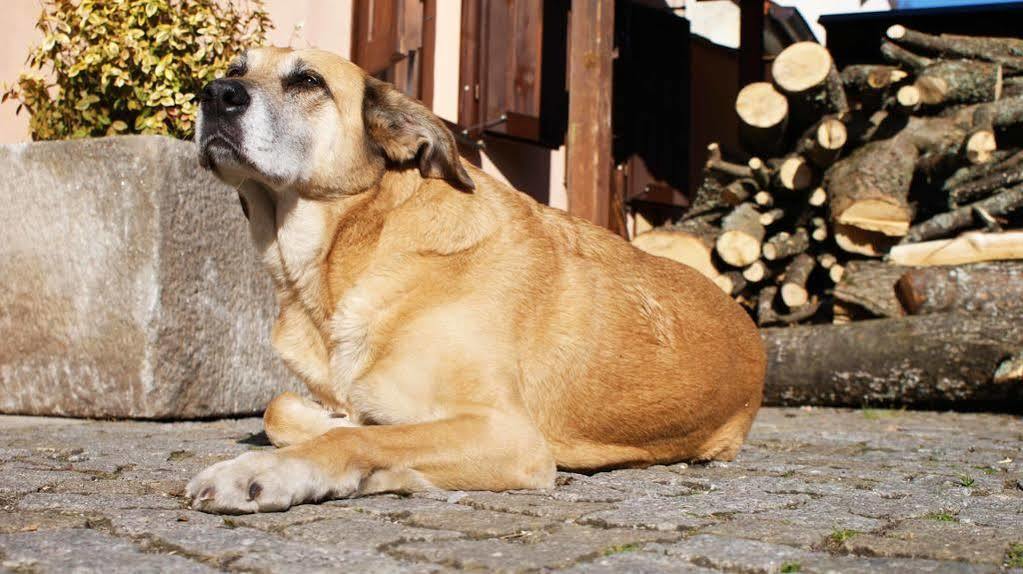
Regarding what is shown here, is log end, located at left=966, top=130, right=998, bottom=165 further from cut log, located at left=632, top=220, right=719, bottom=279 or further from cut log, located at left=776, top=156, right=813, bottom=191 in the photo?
cut log, located at left=632, top=220, right=719, bottom=279

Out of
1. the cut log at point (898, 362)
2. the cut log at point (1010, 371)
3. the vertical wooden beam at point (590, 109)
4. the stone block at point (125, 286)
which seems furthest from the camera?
the vertical wooden beam at point (590, 109)

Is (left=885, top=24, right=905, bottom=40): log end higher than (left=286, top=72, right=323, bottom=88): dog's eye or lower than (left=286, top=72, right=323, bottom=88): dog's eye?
higher

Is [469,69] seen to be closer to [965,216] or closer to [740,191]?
[740,191]

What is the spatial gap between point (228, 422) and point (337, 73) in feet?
7.12

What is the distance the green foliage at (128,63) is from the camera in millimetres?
5457

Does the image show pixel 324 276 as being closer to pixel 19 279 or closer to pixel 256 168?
pixel 256 168

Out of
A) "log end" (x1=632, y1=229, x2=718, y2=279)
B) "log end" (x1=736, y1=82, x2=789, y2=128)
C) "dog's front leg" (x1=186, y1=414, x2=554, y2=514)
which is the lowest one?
"dog's front leg" (x1=186, y1=414, x2=554, y2=514)

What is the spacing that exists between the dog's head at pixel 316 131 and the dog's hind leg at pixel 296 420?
76cm

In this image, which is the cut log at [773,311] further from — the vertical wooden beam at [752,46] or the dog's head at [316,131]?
the dog's head at [316,131]

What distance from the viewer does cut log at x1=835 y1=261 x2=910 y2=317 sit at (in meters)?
6.97

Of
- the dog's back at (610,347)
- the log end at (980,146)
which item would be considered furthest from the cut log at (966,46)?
the dog's back at (610,347)

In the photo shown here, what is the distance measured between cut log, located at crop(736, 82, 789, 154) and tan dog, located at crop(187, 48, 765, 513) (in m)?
4.53

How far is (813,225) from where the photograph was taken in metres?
8.00

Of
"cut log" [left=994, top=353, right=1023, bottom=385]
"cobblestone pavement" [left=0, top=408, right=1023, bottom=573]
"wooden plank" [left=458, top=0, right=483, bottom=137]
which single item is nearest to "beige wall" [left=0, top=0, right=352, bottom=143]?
"wooden plank" [left=458, top=0, right=483, bottom=137]
